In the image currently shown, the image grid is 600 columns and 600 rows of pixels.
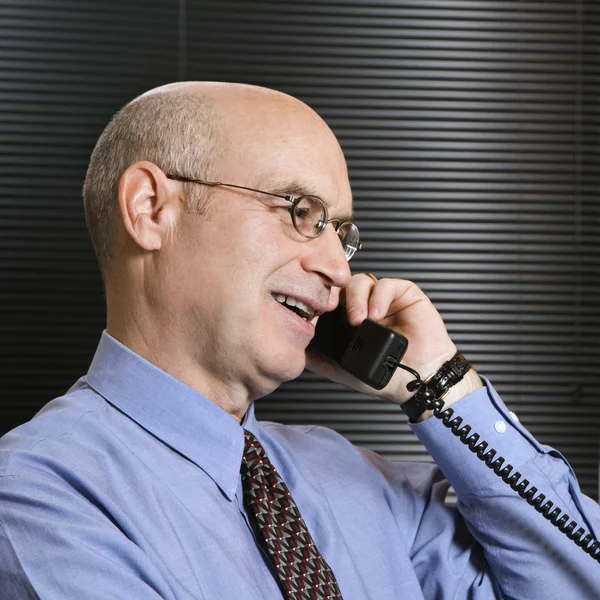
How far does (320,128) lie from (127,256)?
1.11ft

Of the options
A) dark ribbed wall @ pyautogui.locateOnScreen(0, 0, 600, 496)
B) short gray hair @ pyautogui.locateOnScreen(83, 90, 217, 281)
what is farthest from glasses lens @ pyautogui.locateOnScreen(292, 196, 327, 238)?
dark ribbed wall @ pyautogui.locateOnScreen(0, 0, 600, 496)

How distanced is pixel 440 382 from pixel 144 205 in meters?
0.54

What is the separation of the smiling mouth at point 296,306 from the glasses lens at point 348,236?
136 millimetres

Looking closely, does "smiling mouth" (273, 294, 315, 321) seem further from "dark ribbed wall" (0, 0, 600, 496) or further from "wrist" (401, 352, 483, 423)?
"dark ribbed wall" (0, 0, 600, 496)

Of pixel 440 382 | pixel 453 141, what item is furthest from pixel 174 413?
pixel 453 141

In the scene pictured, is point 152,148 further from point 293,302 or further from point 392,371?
point 392,371

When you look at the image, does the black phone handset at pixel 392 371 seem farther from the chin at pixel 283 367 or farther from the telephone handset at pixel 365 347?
the chin at pixel 283 367

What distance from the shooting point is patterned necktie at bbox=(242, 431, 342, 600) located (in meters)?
1.03

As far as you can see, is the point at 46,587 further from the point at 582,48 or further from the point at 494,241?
the point at 582,48

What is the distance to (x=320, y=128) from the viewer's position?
1182mm

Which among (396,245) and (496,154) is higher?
(496,154)

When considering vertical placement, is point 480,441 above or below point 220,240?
below

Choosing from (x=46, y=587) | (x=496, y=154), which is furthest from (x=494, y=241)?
(x=46, y=587)

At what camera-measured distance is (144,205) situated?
1130mm
